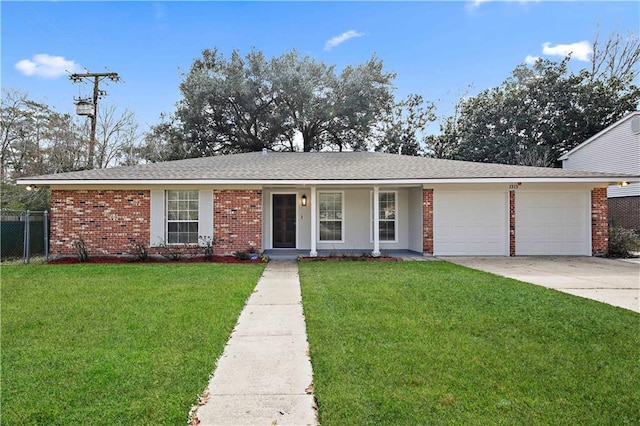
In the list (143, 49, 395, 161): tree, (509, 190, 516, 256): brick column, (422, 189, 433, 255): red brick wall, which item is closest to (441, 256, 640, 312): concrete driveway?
(509, 190, 516, 256): brick column

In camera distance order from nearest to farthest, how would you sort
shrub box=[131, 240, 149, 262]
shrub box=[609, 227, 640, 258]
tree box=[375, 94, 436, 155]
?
shrub box=[131, 240, 149, 262] < shrub box=[609, 227, 640, 258] < tree box=[375, 94, 436, 155]

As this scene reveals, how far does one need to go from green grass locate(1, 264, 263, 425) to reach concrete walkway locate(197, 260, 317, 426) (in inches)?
6.7

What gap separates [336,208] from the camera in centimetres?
1344

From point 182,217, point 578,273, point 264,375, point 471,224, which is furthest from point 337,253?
point 264,375

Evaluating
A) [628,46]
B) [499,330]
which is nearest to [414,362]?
[499,330]

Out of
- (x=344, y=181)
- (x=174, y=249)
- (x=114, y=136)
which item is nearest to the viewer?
(x=344, y=181)

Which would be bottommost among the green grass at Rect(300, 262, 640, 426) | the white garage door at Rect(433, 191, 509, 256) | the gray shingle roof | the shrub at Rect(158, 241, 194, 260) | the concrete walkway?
the concrete walkway

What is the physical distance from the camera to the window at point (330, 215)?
44.0ft

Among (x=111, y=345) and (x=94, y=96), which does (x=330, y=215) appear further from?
(x=94, y=96)

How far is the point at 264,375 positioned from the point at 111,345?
184 cm

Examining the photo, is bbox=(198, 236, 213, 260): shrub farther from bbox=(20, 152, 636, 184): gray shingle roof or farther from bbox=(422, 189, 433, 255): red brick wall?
bbox=(422, 189, 433, 255): red brick wall

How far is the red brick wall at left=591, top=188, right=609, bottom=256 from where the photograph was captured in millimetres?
12125

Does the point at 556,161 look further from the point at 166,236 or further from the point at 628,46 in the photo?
the point at 166,236

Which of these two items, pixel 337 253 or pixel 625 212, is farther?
pixel 625 212
